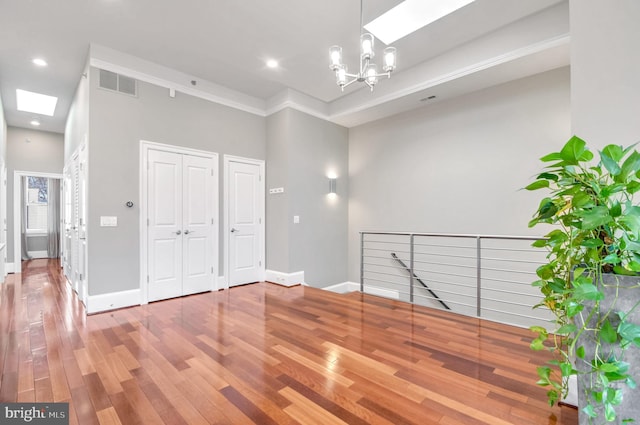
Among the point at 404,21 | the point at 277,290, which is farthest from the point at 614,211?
the point at 277,290

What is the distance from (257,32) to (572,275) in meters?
3.78

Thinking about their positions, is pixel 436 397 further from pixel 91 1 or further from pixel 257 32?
pixel 91 1

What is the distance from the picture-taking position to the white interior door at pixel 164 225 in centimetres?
407

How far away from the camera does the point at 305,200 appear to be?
529cm

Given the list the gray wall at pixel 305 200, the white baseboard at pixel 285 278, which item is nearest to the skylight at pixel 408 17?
the gray wall at pixel 305 200

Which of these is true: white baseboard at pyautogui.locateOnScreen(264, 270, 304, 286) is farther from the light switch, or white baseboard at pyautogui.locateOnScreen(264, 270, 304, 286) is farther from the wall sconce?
the light switch

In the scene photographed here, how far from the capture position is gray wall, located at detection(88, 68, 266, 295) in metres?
3.62

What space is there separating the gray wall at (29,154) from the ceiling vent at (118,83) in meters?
4.66

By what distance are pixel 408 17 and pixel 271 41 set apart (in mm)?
1662

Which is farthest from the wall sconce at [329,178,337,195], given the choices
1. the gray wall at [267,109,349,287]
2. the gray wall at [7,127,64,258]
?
the gray wall at [7,127,64,258]

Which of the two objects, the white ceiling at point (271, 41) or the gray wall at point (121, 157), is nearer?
the white ceiling at point (271, 41)

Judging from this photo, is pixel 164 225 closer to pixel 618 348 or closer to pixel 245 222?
pixel 245 222

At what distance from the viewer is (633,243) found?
3.67ft

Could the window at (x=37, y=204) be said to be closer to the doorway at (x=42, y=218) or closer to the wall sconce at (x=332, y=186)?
the doorway at (x=42, y=218)
